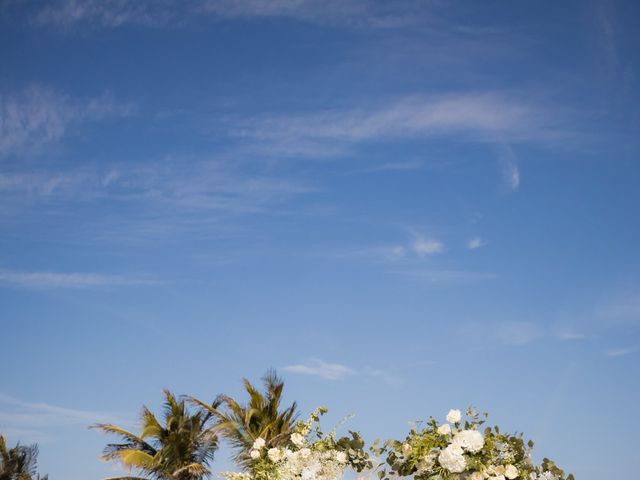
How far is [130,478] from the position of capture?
23.8 m

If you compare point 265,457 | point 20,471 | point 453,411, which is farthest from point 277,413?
point 453,411

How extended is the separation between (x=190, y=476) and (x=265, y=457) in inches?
723

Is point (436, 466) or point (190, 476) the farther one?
point (190, 476)

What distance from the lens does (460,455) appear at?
582 cm

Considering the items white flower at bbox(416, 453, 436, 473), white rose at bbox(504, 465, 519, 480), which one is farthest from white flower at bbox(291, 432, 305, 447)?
white rose at bbox(504, 465, 519, 480)

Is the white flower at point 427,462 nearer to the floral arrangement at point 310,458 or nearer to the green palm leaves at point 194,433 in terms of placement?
the floral arrangement at point 310,458

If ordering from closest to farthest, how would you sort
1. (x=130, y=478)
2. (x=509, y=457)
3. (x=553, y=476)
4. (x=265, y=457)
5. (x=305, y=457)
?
(x=509, y=457) < (x=553, y=476) < (x=305, y=457) < (x=265, y=457) < (x=130, y=478)

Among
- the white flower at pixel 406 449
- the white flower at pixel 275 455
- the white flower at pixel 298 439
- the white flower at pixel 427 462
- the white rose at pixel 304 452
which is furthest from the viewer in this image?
the white flower at pixel 275 455

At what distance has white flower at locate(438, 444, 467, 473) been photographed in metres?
5.80

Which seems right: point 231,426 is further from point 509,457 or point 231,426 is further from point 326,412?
point 509,457

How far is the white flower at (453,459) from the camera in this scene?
5801mm

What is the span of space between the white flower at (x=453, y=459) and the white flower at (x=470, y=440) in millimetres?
59

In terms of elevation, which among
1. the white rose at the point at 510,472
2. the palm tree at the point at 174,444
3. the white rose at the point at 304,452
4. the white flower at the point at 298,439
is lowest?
the white rose at the point at 510,472

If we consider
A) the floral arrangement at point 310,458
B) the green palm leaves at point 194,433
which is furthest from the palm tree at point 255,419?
the floral arrangement at point 310,458
